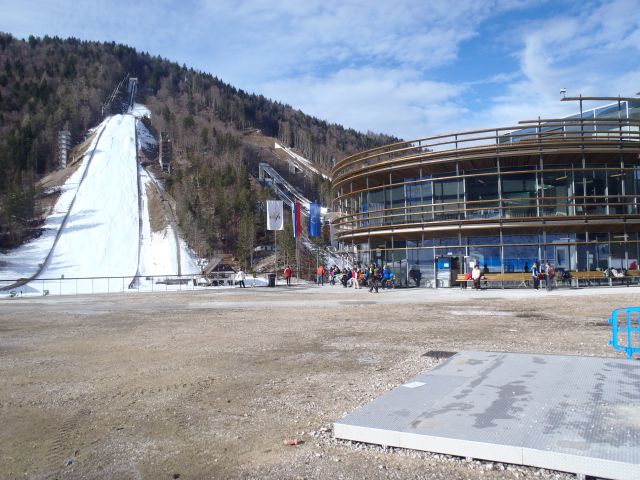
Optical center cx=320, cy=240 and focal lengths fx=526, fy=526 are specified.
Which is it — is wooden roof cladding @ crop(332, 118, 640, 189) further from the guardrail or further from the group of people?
the guardrail

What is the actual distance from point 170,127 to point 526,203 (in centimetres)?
10762

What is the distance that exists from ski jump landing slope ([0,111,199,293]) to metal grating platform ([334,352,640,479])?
123ft

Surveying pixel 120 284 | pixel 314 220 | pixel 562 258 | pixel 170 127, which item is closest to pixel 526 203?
pixel 562 258

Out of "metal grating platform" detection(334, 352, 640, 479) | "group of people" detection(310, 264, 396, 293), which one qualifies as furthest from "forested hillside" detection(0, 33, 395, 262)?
"metal grating platform" detection(334, 352, 640, 479)

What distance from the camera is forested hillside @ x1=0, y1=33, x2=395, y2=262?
71688 mm

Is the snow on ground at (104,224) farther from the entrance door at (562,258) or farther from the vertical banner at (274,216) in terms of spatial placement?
the entrance door at (562,258)

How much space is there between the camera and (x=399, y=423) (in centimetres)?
510

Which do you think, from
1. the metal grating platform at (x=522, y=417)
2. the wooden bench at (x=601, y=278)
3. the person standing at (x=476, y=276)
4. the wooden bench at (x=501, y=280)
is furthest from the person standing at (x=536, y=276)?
the metal grating platform at (x=522, y=417)

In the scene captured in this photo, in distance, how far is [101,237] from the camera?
6025 centimetres

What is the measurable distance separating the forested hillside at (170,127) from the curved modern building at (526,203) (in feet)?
117

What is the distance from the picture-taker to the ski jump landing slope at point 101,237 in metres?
51.5

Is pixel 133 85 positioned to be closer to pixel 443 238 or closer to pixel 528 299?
pixel 443 238

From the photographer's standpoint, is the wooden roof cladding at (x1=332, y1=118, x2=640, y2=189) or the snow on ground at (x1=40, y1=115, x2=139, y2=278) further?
the snow on ground at (x1=40, y1=115, x2=139, y2=278)

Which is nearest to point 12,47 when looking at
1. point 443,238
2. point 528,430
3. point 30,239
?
point 30,239
